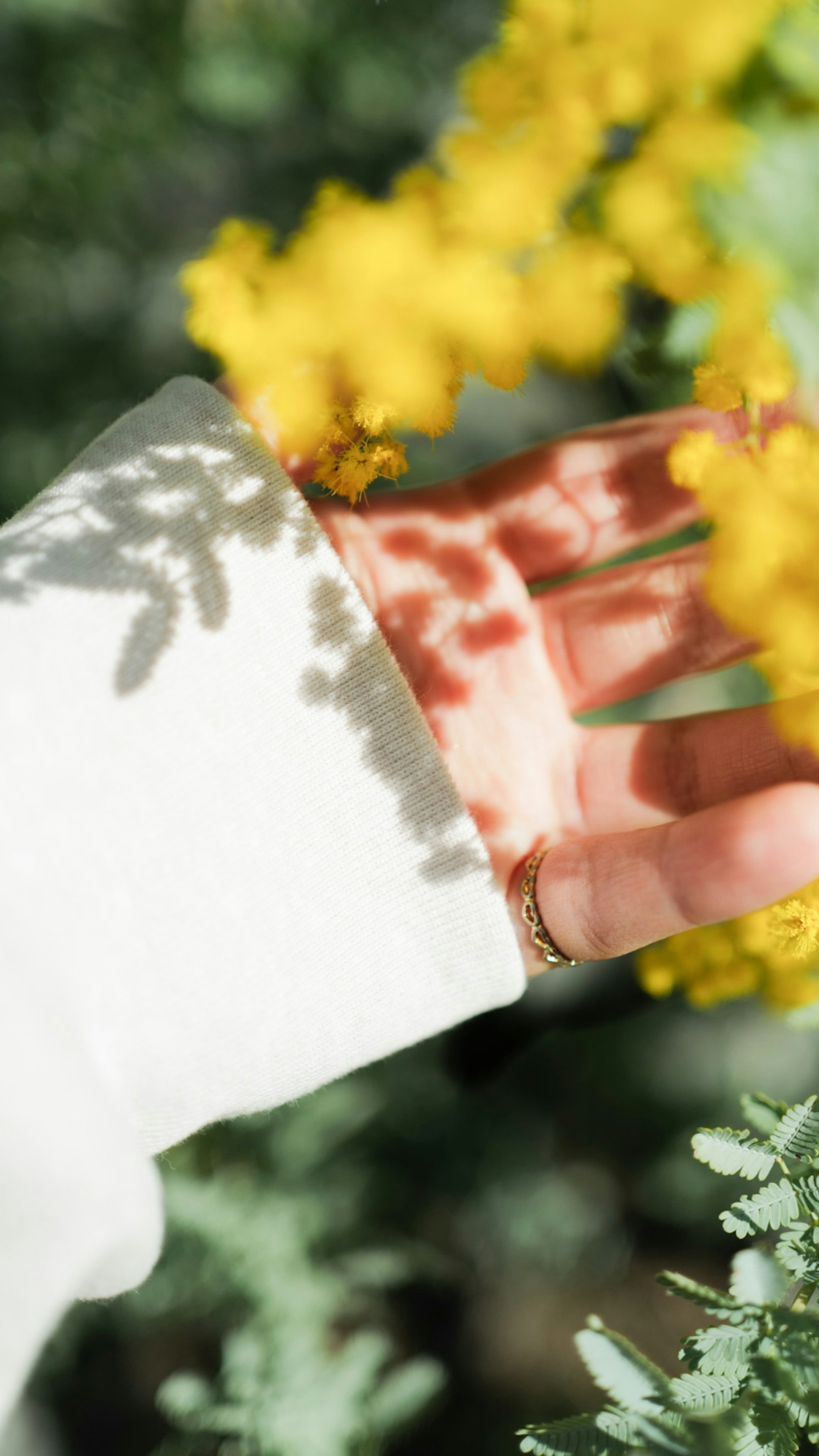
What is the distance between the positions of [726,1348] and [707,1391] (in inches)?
1.8

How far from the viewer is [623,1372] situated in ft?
2.54

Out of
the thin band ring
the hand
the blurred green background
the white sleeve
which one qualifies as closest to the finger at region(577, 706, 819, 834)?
the hand

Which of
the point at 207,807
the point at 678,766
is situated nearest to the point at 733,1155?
the point at 678,766

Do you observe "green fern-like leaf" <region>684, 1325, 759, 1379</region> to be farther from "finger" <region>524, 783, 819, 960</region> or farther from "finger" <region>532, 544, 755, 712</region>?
"finger" <region>532, 544, 755, 712</region>

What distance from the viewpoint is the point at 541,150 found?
66 centimetres

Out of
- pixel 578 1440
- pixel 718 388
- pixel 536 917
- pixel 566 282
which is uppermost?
pixel 566 282

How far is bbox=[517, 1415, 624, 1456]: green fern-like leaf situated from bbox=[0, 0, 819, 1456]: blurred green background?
1.43 ft

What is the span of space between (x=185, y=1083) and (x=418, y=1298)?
2.74ft

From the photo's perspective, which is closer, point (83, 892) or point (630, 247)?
point (630, 247)

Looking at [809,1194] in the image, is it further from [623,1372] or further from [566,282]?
[566,282]

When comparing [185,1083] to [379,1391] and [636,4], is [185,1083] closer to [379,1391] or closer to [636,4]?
[379,1391]

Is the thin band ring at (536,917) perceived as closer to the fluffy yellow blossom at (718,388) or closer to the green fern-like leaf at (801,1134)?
the green fern-like leaf at (801,1134)

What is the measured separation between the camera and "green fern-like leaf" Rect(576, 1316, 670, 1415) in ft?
2.46

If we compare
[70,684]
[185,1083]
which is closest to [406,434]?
[70,684]
